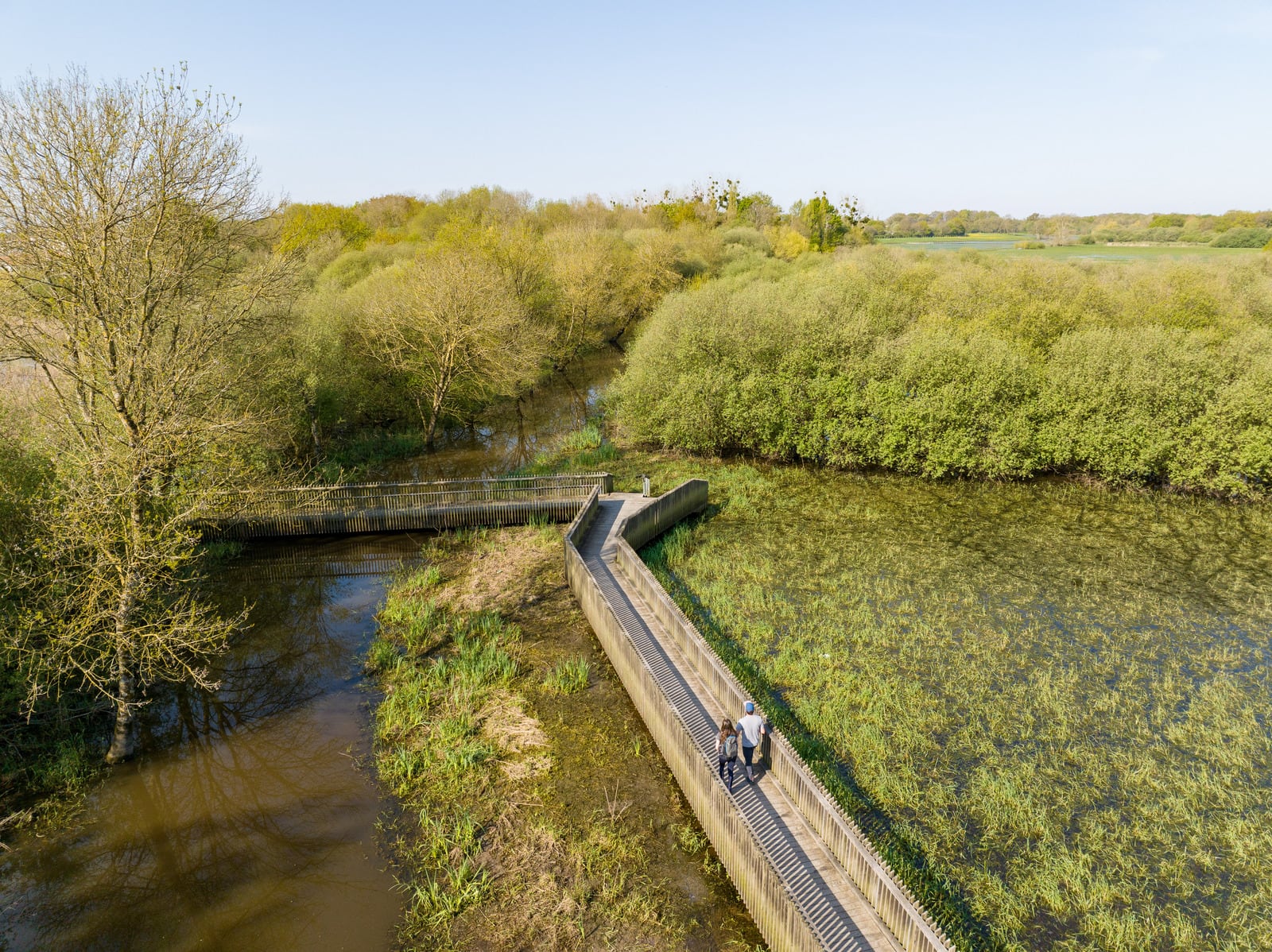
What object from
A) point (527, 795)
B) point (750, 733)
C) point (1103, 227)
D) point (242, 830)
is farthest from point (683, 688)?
point (1103, 227)

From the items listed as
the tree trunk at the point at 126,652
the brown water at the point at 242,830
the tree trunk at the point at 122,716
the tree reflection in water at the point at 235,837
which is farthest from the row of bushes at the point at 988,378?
the tree trunk at the point at 122,716

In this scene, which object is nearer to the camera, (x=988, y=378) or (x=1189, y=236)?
(x=988, y=378)

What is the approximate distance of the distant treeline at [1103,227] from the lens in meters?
66.9

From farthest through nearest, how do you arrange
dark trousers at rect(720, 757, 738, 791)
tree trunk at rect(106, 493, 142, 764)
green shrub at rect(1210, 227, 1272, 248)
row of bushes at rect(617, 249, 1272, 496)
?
green shrub at rect(1210, 227, 1272, 248)
row of bushes at rect(617, 249, 1272, 496)
tree trunk at rect(106, 493, 142, 764)
dark trousers at rect(720, 757, 738, 791)

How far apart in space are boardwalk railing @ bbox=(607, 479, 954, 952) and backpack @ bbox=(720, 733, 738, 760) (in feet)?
2.32

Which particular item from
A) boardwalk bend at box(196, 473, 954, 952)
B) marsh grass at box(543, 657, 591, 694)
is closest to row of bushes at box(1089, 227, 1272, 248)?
boardwalk bend at box(196, 473, 954, 952)

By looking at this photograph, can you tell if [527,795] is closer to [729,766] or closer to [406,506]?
[729,766]

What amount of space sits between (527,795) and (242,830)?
14.9 feet

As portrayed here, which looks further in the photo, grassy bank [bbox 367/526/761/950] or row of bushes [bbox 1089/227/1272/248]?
row of bushes [bbox 1089/227/1272/248]

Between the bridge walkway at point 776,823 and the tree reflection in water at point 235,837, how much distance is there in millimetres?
5228

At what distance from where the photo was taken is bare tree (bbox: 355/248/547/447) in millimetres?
29516

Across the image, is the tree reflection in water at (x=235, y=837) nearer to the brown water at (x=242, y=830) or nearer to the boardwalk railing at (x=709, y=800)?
the brown water at (x=242, y=830)

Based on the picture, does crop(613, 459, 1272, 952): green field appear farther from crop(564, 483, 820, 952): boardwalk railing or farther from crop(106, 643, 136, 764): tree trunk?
crop(106, 643, 136, 764): tree trunk

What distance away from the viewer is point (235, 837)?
10.4 metres
